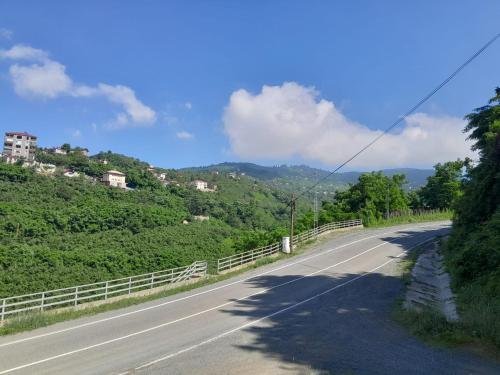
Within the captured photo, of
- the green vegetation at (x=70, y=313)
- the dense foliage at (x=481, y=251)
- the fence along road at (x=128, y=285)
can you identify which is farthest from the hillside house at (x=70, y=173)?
the dense foliage at (x=481, y=251)

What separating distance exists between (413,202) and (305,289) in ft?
229

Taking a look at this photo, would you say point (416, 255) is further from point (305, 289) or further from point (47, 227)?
point (47, 227)

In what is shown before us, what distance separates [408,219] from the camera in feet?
213

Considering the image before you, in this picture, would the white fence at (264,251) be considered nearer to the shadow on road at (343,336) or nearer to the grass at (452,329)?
the shadow on road at (343,336)

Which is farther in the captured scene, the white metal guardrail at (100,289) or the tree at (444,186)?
the tree at (444,186)

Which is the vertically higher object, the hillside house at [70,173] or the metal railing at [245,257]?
the hillside house at [70,173]

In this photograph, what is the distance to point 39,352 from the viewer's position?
1078 cm

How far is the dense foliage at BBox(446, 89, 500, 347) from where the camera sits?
11.0m

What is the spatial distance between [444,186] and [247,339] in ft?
235

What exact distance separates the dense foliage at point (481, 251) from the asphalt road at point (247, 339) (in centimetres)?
182

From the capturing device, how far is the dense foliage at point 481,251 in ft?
36.1

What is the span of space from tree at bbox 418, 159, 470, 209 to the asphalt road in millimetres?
Result: 57603

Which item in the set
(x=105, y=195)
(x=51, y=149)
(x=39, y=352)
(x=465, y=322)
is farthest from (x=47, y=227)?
(x=51, y=149)

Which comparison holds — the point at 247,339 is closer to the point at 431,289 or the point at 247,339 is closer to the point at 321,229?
the point at 431,289
